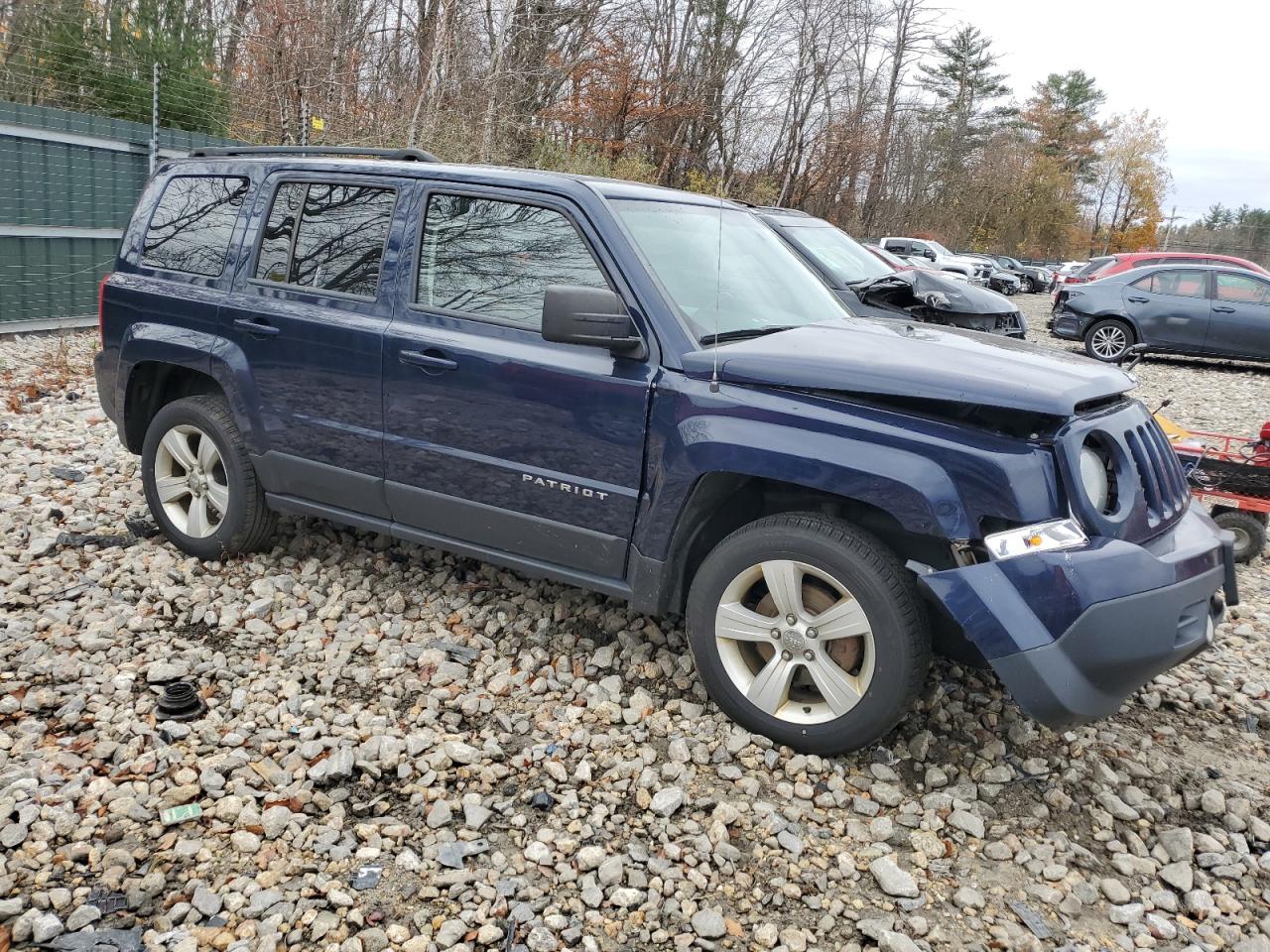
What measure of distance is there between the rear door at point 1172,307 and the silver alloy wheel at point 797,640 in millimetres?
13955

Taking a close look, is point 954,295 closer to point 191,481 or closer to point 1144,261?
point 191,481

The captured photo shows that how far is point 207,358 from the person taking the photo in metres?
4.50

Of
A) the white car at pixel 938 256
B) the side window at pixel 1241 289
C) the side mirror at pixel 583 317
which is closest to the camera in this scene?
the side mirror at pixel 583 317

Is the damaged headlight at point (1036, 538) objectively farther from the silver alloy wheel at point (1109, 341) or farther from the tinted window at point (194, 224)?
the silver alloy wheel at point (1109, 341)

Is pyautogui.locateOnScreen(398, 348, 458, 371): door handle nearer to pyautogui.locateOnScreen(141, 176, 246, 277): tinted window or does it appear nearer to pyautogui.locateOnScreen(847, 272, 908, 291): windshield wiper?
pyautogui.locateOnScreen(141, 176, 246, 277): tinted window

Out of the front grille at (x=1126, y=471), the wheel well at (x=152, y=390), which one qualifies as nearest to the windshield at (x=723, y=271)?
the front grille at (x=1126, y=471)

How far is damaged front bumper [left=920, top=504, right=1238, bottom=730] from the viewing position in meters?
2.83

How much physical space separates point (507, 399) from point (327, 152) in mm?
1797

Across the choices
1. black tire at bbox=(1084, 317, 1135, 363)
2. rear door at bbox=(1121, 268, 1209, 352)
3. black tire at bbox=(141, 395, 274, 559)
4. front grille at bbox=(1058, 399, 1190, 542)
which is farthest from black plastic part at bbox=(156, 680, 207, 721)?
rear door at bbox=(1121, 268, 1209, 352)

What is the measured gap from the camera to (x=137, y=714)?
347 centimetres

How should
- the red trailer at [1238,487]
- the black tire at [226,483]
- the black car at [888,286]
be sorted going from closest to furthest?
the black tire at [226,483] < the red trailer at [1238,487] < the black car at [888,286]

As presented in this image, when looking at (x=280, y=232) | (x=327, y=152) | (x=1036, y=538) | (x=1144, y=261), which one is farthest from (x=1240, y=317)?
(x=280, y=232)

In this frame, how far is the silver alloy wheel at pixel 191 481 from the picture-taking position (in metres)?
4.73

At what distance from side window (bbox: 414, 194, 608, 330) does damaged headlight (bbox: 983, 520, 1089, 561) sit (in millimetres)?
1679
